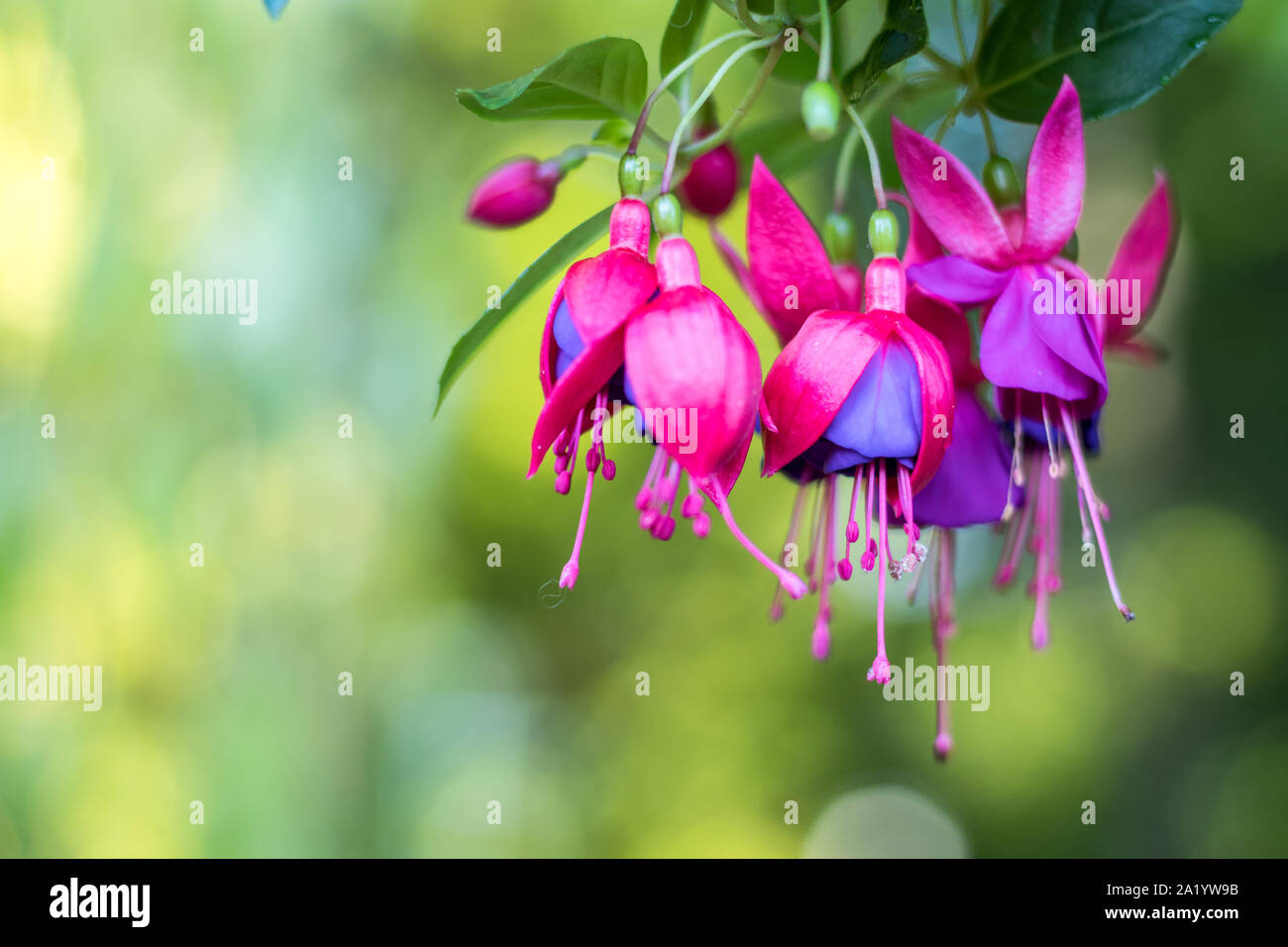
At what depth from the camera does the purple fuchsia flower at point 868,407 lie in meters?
0.61

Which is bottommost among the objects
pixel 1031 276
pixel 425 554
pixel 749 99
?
pixel 425 554

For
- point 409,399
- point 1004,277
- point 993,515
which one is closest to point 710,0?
point 1004,277

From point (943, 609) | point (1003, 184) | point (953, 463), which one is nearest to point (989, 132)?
point (1003, 184)

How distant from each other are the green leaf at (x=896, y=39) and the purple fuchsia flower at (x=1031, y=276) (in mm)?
47

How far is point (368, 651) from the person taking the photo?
293 cm

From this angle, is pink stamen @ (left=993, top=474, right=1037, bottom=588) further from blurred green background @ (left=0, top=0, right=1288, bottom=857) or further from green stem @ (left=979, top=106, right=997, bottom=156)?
blurred green background @ (left=0, top=0, right=1288, bottom=857)

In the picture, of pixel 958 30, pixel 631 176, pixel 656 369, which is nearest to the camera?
pixel 656 369

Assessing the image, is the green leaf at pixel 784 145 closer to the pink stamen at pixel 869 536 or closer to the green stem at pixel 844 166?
the green stem at pixel 844 166

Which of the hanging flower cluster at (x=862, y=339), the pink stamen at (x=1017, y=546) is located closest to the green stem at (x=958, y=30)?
the hanging flower cluster at (x=862, y=339)

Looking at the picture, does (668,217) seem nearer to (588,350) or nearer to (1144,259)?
(588,350)

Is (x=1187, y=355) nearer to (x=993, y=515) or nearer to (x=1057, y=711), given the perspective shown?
(x=1057, y=711)

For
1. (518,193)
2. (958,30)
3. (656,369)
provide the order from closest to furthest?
(656,369) < (958,30) < (518,193)

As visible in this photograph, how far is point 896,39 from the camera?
2.17 feet

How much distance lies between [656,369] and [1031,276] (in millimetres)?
312
